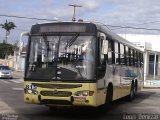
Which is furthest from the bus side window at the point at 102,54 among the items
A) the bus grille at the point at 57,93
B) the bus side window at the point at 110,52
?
the bus grille at the point at 57,93

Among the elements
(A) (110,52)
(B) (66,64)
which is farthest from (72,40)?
(A) (110,52)

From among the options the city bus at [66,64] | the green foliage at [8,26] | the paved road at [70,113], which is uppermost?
the green foliage at [8,26]

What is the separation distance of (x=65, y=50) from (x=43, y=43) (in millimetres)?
796

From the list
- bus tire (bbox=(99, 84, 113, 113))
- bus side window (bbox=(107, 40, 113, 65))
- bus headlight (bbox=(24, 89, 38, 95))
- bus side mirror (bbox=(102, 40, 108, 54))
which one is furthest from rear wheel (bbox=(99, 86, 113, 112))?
bus headlight (bbox=(24, 89, 38, 95))

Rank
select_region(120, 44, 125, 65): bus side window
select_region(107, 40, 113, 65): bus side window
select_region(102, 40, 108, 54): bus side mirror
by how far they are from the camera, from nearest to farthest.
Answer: select_region(102, 40, 108, 54): bus side mirror
select_region(107, 40, 113, 65): bus side window
select_region(120, 44, 125, 65): bus side window

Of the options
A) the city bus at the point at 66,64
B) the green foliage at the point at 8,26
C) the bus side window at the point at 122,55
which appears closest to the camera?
the city bus at the point at 66,64

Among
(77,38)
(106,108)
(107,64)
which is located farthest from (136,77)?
(77,38)

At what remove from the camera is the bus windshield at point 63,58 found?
13.9 metres

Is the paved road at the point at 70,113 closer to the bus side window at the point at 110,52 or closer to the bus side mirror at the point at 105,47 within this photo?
the bus side window at the point at 110,52

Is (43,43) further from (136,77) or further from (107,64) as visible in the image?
(136,77)

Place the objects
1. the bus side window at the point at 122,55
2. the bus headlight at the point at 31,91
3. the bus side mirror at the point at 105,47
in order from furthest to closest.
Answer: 1. the bus side window at the point at 122,55
2. the bus side mirror at the point at 105,47
3. the bus headlight at the point at 31,91

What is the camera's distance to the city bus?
1377 centimetres

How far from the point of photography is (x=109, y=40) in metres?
16.3

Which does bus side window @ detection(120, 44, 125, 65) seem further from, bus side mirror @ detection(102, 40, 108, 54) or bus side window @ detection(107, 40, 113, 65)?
bus side mirror @ detection(102, 40, 108, 54)
